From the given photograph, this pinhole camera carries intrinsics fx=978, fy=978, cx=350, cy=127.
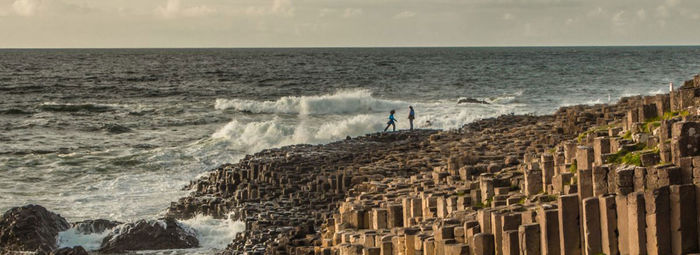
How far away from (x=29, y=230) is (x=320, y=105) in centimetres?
3489

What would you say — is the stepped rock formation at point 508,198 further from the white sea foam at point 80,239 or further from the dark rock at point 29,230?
the dark rock at point 29,230

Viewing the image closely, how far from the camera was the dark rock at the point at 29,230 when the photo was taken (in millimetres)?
18484

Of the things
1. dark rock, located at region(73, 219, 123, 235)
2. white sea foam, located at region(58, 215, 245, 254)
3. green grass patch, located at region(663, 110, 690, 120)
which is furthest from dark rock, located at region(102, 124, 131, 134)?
green grass patch, located at region(663, 110, 690, 120)

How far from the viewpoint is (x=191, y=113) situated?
52.1 metres

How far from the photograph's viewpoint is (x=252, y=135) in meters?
38.6

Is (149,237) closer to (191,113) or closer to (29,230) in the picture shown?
(29,230)

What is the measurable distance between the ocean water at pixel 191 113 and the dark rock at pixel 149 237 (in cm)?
51

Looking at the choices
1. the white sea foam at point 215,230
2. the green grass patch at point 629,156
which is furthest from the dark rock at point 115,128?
the green grass patch at point 629,156

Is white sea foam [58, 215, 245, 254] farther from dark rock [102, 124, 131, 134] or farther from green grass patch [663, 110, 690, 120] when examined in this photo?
dark rock [102, 124, 131, 134]

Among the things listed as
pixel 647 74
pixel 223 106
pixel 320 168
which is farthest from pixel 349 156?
pixel 647 74

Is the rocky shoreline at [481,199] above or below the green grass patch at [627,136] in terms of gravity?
below

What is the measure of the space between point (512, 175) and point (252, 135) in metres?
26.4

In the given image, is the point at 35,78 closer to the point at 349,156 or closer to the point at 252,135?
the point at 252,135

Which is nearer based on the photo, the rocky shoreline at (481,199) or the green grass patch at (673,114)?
the rocky shoreline at (481,199)
